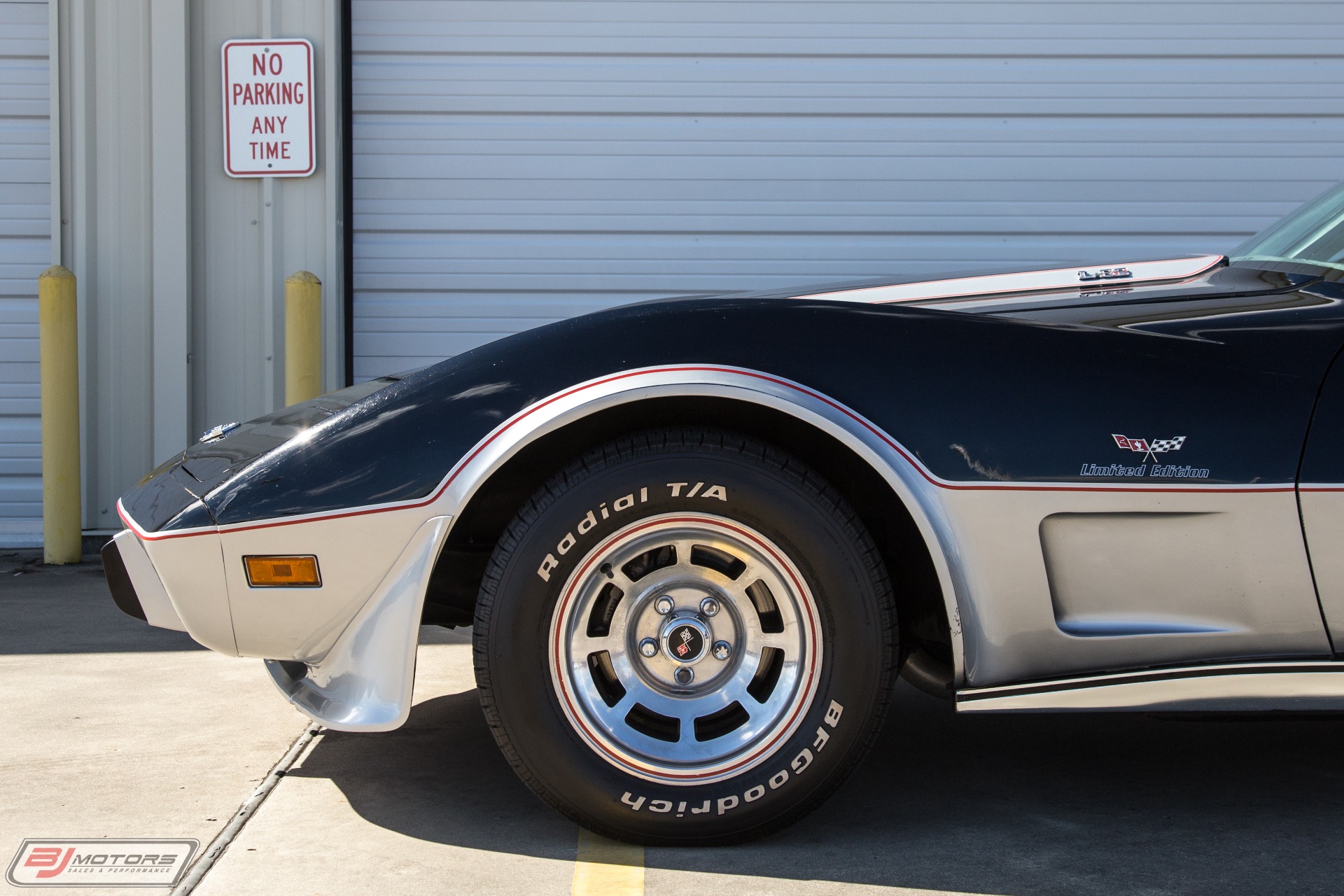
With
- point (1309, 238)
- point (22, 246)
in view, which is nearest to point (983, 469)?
point (1309, 238)

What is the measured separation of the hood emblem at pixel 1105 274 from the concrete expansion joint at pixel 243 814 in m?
1.88

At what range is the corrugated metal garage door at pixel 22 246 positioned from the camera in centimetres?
551

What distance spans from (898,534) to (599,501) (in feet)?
1.93

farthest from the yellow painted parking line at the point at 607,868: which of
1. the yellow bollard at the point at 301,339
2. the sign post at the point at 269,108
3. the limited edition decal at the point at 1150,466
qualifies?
the sign post at the point at 269,108

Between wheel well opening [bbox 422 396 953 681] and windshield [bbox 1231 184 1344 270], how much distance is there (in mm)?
981

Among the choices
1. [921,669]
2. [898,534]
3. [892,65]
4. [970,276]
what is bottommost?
[921,669]

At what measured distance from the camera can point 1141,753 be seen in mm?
2613

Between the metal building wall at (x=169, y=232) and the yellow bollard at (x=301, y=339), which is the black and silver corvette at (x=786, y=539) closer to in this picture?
the yellow bollard at (x=301, y=339)

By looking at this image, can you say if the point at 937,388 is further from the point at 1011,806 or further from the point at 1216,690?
the point at 1011,806

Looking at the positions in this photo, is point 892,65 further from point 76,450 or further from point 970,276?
point 76,450

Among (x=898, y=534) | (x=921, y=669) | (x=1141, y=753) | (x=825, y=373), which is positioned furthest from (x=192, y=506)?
(x=1141, y=753)

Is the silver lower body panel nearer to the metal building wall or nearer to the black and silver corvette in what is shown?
the black and silver corvette

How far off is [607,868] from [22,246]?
4.86 meters

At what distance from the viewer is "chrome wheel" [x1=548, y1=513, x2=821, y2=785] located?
2010 mm
